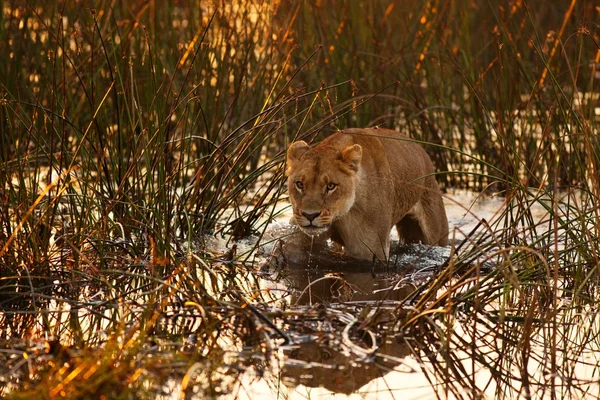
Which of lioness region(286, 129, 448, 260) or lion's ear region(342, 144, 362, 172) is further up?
lion's ear region(342, 144, 362, 172)

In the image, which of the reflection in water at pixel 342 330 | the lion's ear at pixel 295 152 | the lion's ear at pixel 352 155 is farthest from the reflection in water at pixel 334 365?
the lion's ear at pixel 295 152

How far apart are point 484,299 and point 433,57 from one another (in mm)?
4786

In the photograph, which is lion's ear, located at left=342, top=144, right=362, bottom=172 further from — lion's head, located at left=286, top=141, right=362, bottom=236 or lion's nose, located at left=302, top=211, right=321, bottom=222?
lion's nose, located at left=302, top=211, right=321, bottom=222

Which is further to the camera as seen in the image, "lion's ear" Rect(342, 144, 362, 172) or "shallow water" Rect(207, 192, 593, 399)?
"lion's ear" Rect(342, 144, 362, 172)

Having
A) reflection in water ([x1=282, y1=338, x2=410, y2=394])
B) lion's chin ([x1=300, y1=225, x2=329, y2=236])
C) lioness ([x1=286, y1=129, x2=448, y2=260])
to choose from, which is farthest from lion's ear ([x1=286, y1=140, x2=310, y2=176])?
reflection in water ([x1=282, y1=338, x2=410, y2=394])

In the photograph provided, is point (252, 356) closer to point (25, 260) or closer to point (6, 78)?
point (25, 260)

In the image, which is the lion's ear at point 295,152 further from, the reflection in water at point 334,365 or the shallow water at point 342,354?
the reflection in water at point 334,365

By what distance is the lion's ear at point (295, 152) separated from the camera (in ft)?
21.8

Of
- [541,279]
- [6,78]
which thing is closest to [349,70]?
[6,78]

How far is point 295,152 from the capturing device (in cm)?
666

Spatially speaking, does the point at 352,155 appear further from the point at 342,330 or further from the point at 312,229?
the point at 342,330

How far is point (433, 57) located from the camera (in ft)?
32.2

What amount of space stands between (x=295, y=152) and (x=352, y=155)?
1.13ft

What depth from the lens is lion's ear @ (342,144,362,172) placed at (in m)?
6.57
